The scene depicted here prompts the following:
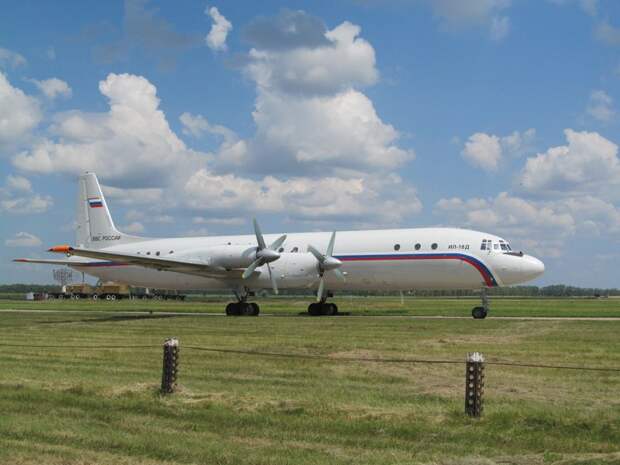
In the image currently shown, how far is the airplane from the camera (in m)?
35.2

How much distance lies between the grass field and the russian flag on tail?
85.0 feet

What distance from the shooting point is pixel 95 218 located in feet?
153

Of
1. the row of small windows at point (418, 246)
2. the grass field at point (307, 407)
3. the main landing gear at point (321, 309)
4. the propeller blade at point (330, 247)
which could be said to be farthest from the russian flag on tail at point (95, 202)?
the grass field at point (307, 407)

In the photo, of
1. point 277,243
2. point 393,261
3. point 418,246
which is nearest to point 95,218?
point 277,243

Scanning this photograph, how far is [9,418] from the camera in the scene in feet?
36.4

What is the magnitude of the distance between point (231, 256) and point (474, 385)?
90.4 ft

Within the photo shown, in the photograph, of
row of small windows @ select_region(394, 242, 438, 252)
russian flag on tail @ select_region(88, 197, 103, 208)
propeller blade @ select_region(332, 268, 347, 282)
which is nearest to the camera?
row of small windows @ select_region(394, 242, 438, 252)

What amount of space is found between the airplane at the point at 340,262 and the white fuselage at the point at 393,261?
0.05 m

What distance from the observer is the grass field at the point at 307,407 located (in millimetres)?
9250

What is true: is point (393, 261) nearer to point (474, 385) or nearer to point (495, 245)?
point (495, 245)

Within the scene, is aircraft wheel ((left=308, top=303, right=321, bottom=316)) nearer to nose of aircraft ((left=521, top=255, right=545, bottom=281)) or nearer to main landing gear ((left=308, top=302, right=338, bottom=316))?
main landing gear ((left=308, top=302, right=338, bottom=316))

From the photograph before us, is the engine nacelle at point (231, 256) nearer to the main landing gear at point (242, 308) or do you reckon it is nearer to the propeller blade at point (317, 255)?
the main landing gear at point (242, 308)

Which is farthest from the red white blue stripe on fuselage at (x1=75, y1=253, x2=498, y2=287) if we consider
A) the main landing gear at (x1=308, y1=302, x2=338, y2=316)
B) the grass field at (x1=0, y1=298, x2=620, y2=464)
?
the grass field at (x1=0, y1=298, x2=620, y2=464)

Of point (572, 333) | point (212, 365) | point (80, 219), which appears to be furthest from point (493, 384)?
point (80, 219)
